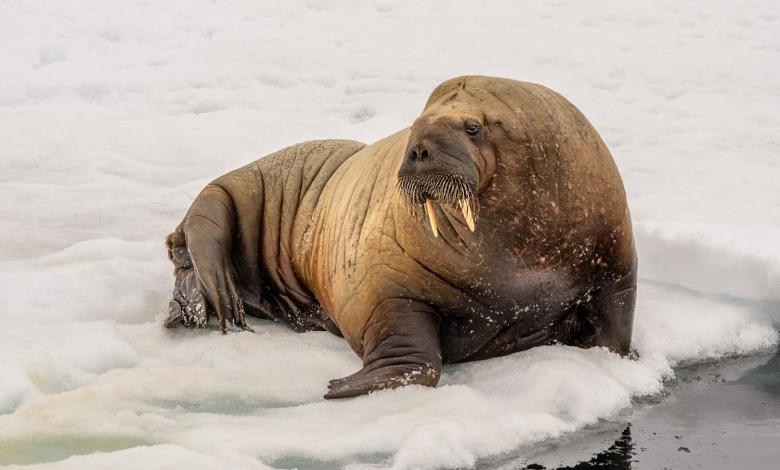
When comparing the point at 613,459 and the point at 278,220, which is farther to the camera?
the point at 278,220

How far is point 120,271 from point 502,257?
237 cm

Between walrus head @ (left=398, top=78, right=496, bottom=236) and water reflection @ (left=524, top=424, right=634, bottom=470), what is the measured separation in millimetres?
993

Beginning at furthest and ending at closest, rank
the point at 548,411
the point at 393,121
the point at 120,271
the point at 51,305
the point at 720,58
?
the point at 720,58 < the point at 393,121 < the point at 120,271 < the point at 51,305 < the point at 548,411

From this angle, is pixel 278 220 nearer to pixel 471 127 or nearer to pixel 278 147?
pixel 471 127

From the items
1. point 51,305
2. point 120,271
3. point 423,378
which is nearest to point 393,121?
point 120,271

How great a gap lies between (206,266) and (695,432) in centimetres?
277

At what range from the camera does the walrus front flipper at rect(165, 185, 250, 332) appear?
580cm

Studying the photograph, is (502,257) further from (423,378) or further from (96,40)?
(96,40)

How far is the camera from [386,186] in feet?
17.6

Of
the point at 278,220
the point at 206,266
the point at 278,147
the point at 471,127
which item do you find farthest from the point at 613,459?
the point at 278,147

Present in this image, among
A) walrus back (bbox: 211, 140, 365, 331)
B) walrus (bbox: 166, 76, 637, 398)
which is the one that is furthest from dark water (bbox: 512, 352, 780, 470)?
walrus back (bbox: 211, 140, 365, 331)

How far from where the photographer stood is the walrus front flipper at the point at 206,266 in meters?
5.80

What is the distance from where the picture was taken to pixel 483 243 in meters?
4.84

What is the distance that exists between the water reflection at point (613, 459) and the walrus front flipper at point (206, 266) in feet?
7.57
